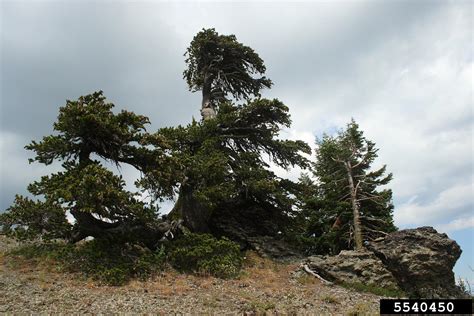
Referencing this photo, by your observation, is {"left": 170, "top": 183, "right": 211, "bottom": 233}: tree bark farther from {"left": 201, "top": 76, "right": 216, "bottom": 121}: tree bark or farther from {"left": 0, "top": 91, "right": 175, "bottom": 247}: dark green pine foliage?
{"left": 201, "top": 76, "right": 216, "bottom": 121}: tree bark

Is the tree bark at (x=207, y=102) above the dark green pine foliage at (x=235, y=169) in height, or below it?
above

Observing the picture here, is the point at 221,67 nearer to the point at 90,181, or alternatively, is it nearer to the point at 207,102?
the point at 207,102

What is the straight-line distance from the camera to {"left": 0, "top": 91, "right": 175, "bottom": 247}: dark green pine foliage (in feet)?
46.7

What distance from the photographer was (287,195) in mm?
20453

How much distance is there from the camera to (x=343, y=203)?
25.6m

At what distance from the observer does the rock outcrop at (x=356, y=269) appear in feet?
51.9

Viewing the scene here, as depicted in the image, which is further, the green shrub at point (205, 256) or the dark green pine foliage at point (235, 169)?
the dark green pine foliage at point (235, 169)

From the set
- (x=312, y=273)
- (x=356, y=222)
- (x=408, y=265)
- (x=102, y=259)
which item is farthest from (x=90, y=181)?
(x=356, y=222)

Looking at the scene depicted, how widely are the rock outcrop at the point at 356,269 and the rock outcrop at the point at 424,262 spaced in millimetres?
452

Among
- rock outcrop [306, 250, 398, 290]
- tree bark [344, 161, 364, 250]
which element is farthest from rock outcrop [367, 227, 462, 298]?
tree bark [344, 161, 364, 250]

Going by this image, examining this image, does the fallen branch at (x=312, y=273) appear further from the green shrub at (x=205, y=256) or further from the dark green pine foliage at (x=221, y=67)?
the dark green pine foliage at (x=221, y=67)

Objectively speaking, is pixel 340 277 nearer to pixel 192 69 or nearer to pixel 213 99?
pixel 213 99

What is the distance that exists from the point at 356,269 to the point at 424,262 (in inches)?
115

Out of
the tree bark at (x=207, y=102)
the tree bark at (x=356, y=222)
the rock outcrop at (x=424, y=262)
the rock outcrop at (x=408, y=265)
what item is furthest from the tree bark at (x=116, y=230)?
the tree bark at (x=356, y=222)
